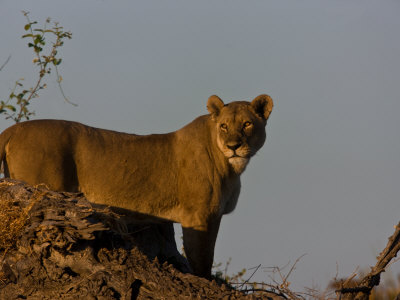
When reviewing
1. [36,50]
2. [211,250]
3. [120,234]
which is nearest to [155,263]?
[120,234]

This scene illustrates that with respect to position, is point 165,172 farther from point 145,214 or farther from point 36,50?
point 36,50

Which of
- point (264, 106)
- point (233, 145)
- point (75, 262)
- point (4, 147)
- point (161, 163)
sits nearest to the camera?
point (75, 262)

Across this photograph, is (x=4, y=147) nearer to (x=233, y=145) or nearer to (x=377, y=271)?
(x=233, y=145)

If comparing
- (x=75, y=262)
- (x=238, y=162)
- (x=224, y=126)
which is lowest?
(x=75, y=262)

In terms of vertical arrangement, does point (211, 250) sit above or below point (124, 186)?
below

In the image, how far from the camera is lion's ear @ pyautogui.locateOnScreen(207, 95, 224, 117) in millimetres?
9469

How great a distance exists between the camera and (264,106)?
957cm

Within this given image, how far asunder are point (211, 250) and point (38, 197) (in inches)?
128

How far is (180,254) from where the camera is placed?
32.4 ft

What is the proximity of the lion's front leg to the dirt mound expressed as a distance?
2524 millimetres

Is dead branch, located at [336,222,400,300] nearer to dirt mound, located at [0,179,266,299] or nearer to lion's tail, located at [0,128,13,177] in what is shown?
dirt mound, located at [0,179,266,299]

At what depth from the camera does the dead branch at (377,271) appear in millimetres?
7216

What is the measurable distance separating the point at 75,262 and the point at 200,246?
9.95ft

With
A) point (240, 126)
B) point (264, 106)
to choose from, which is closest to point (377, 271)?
point (240, 126)
